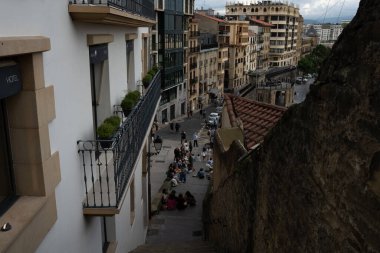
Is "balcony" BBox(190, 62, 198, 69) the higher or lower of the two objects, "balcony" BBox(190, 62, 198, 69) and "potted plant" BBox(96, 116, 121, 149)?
the lower

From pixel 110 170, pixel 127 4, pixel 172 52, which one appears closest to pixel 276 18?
pixel 172 52

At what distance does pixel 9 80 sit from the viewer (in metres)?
4.09

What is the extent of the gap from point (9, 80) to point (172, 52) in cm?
4289

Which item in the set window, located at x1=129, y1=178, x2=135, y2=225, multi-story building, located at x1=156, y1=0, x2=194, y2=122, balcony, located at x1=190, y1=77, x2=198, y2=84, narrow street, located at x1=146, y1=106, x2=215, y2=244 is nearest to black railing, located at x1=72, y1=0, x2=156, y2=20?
window, located at x1=129, y1=178, x2=135, y2=225

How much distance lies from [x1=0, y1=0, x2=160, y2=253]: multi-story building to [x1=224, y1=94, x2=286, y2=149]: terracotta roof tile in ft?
12.4

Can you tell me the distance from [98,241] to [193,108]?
167ft

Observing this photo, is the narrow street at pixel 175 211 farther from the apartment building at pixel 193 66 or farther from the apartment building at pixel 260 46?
the apartment building at pixel 260 46

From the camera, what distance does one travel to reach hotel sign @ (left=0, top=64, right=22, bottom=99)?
3.95 m

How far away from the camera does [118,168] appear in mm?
6789

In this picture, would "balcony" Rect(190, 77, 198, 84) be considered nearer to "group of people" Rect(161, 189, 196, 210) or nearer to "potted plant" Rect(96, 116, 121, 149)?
"group of people" Rect(161, 189, 196, 210)

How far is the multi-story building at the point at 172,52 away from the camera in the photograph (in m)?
43.3

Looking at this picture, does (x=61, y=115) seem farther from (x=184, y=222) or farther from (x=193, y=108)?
(x=193, y=108)

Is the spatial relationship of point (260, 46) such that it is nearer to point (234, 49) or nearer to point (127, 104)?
point (234, 49)

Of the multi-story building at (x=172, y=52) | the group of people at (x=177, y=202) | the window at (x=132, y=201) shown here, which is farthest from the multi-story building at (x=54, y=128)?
the multi-story building at (x=172, y=52)
